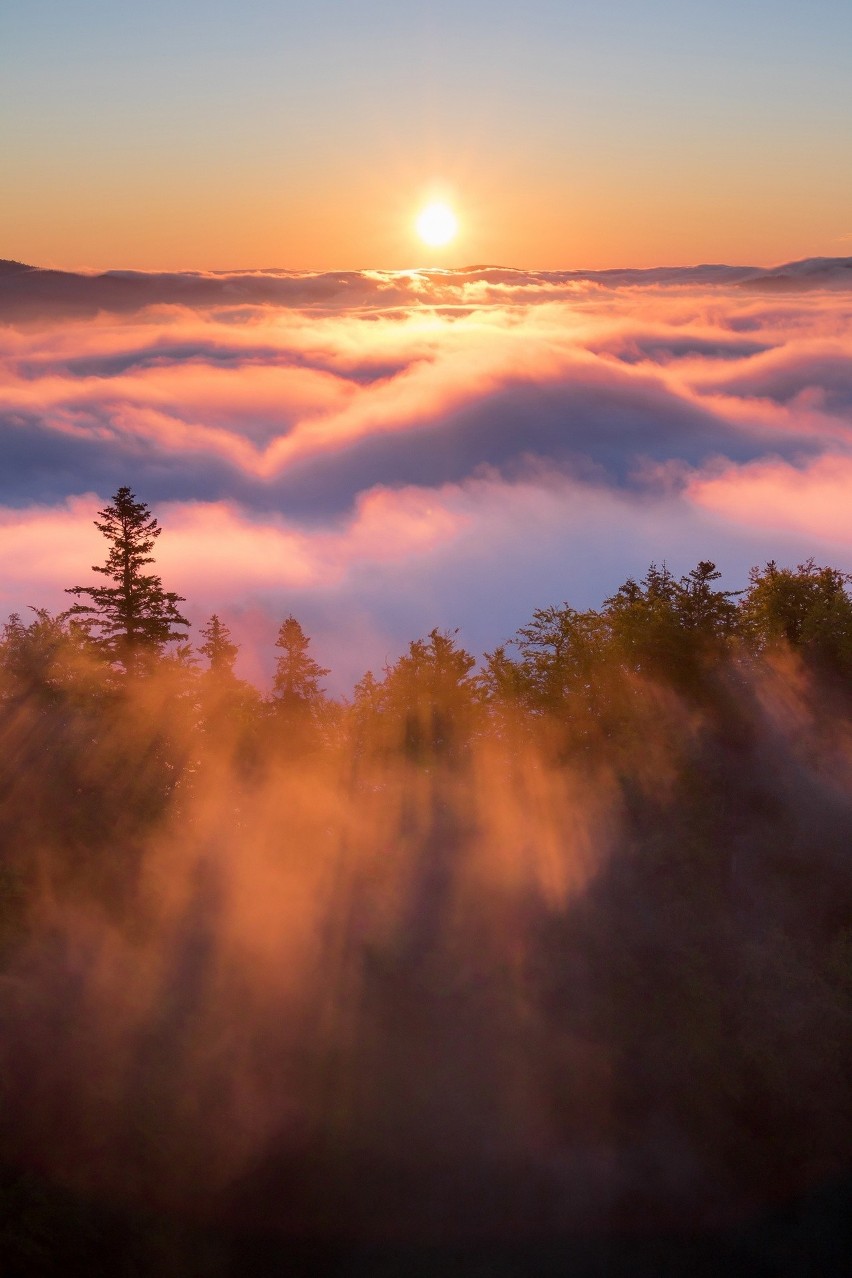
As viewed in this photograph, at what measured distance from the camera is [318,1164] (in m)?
37.4

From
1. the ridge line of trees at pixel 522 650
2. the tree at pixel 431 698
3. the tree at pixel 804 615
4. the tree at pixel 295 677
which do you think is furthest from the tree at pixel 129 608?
the tree at pixel 804 615

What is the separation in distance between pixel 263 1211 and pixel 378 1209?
12.2 feet

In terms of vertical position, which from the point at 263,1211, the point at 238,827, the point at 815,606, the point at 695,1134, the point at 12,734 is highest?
the point at 815,606

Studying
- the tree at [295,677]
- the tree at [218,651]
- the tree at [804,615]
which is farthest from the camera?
the tree at [218,651]

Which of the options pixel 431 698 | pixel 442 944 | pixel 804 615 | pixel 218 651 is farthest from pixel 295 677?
pixel 804 615

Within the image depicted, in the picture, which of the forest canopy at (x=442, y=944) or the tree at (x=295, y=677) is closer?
the forest canopy at (x=442, y=944)

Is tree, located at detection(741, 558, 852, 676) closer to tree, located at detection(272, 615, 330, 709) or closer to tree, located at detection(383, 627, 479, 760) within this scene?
tree, located at detection(383, 627, 479, 760)

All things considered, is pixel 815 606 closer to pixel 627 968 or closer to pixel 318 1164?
pixel 627 968

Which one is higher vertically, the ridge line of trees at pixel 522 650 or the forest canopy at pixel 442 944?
the ridge line of trees at pixel 522 650

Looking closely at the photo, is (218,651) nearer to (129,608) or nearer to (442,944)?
(129,608)

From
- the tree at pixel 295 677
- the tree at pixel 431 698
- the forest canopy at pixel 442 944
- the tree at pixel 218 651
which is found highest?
the tree at pixel 218 651

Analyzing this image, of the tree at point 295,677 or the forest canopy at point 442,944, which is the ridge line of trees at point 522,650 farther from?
the forest canopy at point 442,944

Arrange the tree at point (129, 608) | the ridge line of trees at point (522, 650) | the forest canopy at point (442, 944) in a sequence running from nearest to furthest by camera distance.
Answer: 1. the forest canopy at point (442, 944)
2. the ridge line of trees at point (522, 650)
3. the tree at point (129, 608)

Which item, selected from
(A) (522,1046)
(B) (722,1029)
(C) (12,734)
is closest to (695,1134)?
(B) (722,1029)
